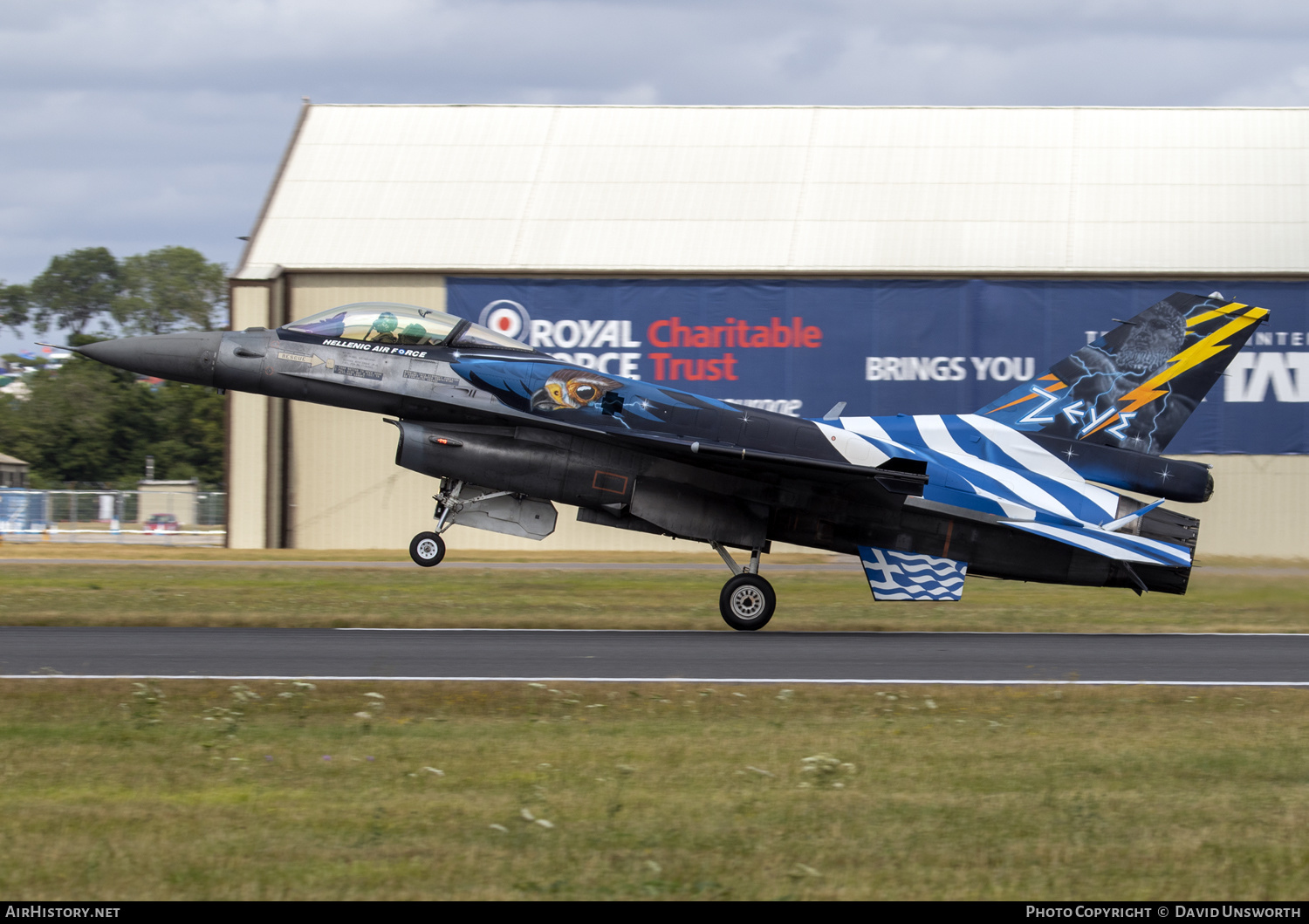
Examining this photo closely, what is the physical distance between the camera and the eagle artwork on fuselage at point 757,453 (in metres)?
16.2

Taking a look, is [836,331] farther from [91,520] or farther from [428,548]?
[91,520]

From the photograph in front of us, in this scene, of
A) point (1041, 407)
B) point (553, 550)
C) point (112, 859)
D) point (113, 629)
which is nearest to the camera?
point (112, 859)

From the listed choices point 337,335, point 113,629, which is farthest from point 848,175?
point 113,629

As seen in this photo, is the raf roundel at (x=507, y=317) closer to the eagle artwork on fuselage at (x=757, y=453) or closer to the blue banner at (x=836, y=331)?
the blue banner at (x=836, y=331)

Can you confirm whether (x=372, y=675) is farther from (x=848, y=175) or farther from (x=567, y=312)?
(x=848, y=175)

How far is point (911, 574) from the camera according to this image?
16.6 metres

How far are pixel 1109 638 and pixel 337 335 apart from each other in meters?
10.6

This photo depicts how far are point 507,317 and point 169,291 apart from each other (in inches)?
3308

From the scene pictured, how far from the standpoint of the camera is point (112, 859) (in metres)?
6.49

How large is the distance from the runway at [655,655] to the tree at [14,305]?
11005 centimetres

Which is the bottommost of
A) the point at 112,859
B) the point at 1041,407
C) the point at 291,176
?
the point at 112,859

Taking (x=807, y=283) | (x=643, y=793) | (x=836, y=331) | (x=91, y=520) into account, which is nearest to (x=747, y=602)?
(x=643, y=793)

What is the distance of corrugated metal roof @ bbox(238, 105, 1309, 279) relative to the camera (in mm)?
34906

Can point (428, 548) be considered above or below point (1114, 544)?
below
